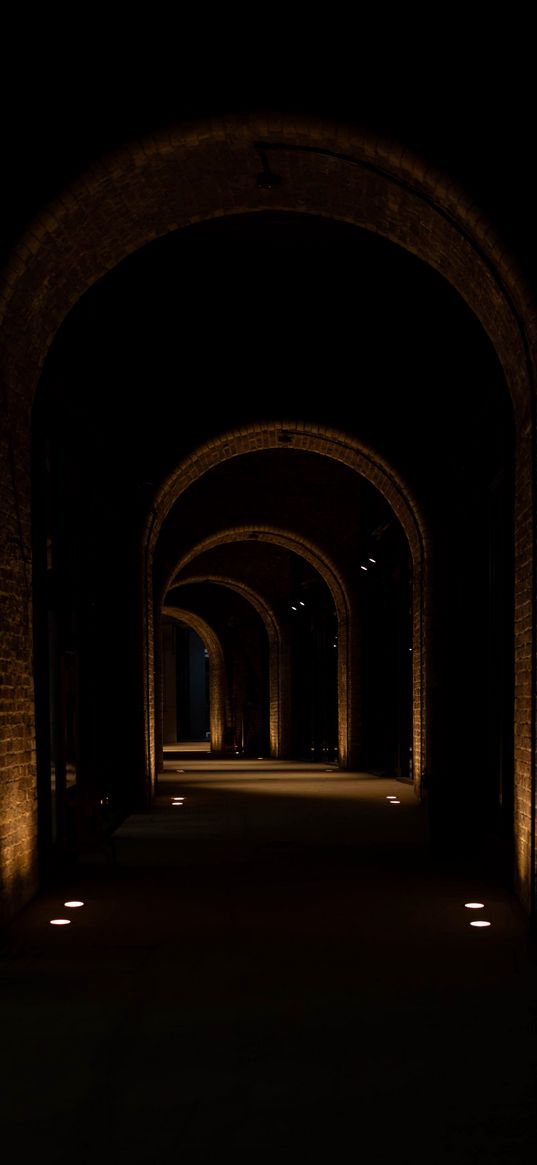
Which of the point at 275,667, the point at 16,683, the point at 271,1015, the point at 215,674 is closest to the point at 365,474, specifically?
the point at 16,683

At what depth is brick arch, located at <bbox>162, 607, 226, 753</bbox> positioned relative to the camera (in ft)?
113

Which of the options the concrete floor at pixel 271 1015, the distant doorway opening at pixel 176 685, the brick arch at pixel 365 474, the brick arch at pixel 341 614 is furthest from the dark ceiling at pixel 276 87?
the distant doorway opening at pixel 176 685

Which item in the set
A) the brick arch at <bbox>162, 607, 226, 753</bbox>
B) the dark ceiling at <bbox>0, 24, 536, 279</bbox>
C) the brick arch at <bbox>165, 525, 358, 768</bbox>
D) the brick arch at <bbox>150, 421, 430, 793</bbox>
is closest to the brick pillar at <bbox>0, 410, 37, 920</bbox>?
the dark ceiling at <bbox>0, 24, 536, 279</bbox>

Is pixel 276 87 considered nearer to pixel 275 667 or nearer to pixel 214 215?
pixel 214 215

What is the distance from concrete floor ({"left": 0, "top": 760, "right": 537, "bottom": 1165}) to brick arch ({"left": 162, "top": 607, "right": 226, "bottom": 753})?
24.6m

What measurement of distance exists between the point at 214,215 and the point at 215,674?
28.0m

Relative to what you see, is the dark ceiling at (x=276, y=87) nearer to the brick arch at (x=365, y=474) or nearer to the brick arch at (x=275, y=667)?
the brick arch at (x=365, y=474)

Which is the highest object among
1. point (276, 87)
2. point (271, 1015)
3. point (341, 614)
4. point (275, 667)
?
point (276, 87)

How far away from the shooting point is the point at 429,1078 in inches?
175

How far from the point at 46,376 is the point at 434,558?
23.2ft

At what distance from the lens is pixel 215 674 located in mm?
35562

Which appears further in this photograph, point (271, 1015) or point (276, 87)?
point (276, 87)

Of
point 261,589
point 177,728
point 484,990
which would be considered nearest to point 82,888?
point 484,990

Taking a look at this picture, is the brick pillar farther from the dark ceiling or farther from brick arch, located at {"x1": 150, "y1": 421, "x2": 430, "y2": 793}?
brick arch, located at {"x1": 150, "y1": 421, "x2": 430, "y2": 793}
